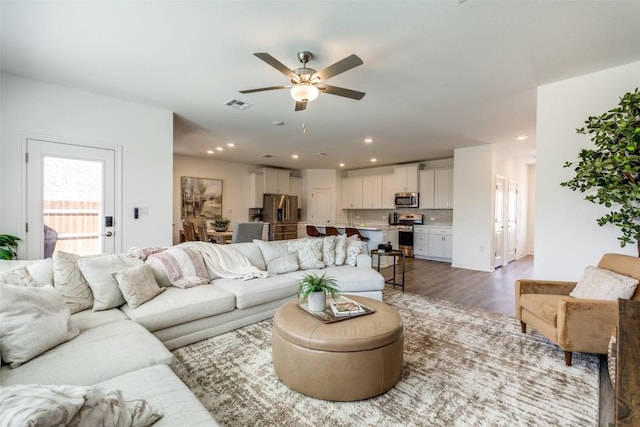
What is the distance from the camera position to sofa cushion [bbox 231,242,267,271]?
3.85 meters

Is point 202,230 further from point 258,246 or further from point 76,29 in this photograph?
point 76,29

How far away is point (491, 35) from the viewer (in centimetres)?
234

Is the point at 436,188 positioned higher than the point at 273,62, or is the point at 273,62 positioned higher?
the point at 273,62

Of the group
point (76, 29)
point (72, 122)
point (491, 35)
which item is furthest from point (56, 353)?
point (491, 35)

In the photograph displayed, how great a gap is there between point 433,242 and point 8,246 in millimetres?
7883

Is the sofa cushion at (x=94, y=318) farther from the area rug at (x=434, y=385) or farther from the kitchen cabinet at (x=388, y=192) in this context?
the kitchen cabinet at (x=388, y=192)

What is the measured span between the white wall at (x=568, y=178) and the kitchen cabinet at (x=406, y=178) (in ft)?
15.0

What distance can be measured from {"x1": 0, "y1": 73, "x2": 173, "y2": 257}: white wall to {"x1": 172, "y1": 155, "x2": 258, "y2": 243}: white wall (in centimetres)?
368

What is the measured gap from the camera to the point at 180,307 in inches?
101

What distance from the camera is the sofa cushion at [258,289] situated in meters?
3.01

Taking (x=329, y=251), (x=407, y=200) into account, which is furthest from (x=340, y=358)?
(x=407, y=200)

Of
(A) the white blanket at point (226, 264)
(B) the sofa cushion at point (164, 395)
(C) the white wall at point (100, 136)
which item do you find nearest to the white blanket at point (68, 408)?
(B) the sofa cushion at point (164, 395)

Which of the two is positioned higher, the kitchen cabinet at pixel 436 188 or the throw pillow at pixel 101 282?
the kitchen cabinet at pixel 436 188

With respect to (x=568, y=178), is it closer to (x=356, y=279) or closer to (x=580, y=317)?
(x=580, y=317)
